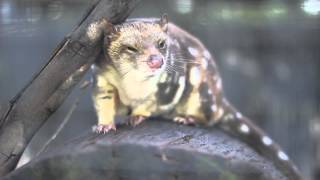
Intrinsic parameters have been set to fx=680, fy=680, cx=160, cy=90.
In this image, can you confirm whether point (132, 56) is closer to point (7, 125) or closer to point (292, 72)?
point (7, 125)

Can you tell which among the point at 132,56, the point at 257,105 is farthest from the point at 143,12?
the point at 257,105

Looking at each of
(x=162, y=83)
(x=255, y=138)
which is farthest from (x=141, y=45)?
(x=255, y=138)

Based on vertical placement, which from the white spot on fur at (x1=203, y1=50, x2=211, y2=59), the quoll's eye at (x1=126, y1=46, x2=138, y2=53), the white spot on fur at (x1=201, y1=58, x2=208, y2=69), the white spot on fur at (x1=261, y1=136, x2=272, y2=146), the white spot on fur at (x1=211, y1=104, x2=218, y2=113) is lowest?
the white spot on fur at (x1=261, y1=136, x2=272, y2=146)

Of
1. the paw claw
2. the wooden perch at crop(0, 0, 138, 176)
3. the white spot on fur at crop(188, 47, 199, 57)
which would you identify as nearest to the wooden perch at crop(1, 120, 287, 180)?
the wooden perch at crop(0, 0, 138, 176)

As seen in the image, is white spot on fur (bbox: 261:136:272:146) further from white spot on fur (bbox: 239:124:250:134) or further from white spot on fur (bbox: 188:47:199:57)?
white spot on fur (bbox: 188:47:199:57)

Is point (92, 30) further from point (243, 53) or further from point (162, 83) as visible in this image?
point (243, 53)

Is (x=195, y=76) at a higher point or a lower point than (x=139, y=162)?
higher
